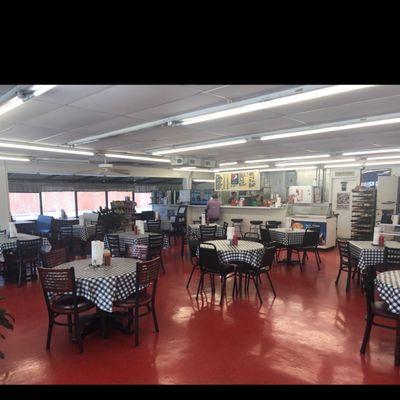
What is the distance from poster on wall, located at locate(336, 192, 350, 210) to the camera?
35.6ft

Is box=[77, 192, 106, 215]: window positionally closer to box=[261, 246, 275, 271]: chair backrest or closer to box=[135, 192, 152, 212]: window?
box=[135, 192, 152, 212]: window

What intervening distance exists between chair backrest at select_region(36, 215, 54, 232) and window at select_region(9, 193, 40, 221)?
58.5 inches

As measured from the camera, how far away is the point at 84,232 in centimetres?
820

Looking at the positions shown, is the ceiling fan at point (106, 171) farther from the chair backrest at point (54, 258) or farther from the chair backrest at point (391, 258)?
the chair backrest at point (391, 258)

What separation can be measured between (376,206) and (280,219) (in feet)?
10.9

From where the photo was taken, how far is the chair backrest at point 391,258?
452cm

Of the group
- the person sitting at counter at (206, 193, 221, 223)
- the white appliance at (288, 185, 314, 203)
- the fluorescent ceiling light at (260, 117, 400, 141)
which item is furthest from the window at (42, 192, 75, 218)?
the fluorescent ceiling light at (260, 117, 400, 141)

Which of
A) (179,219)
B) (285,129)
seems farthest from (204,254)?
(179,219)

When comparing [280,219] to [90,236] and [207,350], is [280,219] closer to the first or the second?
[90,236]

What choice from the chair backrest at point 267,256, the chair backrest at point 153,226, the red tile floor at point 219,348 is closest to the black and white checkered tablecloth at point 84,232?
the chair backrest at point 153,226

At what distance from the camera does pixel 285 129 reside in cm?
496

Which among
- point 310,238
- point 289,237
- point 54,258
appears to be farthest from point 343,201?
point 54,258

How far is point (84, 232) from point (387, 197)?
9.30 meters

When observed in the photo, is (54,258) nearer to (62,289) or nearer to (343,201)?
(62,289)
